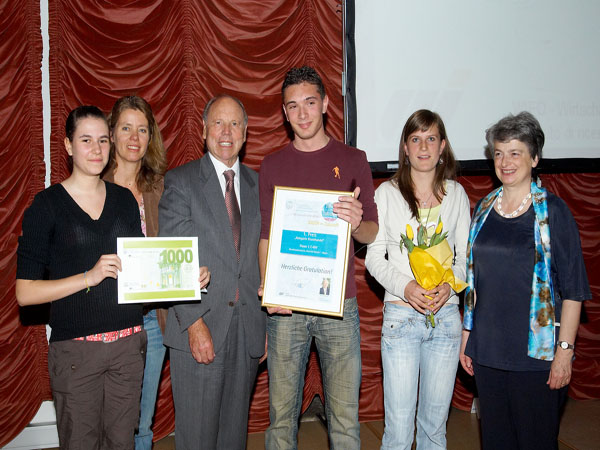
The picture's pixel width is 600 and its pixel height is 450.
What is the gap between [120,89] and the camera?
11.7ft

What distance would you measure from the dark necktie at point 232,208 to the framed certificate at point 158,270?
278mm

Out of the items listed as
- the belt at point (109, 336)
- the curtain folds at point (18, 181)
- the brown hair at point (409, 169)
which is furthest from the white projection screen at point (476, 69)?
the curtain folds at point (18, 181)

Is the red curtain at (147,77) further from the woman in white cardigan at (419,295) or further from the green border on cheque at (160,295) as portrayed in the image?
the green border on cheque at (160,295)

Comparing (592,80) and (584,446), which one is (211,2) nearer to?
(592,80)

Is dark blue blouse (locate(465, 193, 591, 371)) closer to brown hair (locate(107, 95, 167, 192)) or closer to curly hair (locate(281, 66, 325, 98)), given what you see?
curly hair (locate(281, 66, 325, 98))

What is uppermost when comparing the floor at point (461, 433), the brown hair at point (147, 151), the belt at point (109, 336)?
the brown hair at point (147, 151)

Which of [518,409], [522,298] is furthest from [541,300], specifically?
[518,409]

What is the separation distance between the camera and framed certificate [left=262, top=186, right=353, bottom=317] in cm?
234

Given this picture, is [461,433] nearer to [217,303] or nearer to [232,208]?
[217,303]

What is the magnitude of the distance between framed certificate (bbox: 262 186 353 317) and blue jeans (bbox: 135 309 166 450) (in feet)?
2.62

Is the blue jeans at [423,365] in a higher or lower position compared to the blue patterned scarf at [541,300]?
lower

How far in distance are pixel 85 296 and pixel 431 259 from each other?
160 cm

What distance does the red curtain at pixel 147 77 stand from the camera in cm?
344

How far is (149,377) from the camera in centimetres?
282
